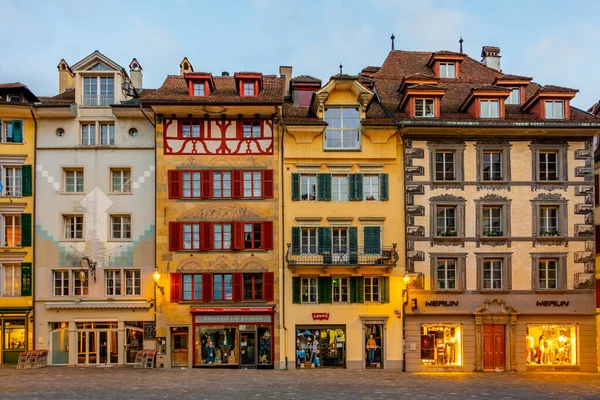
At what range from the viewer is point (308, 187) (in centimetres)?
3512

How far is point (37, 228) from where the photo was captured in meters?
34.9

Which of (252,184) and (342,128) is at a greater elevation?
(342,128)

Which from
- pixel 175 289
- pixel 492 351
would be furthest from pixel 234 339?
pixel 492 351

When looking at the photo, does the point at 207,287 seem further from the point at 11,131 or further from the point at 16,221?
the point at 11,131

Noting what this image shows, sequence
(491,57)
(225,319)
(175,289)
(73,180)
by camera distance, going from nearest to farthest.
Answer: (225,319), (175,289), (73,180), (491,57)

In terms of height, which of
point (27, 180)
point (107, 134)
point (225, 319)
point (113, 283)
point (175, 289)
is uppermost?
point (107, 134)

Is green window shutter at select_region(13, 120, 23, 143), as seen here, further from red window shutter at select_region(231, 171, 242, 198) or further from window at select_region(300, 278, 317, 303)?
window at select_region(300, 278, 317, 303)

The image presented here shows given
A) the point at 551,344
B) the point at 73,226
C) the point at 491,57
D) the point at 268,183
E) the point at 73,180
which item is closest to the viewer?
the point at 551,344

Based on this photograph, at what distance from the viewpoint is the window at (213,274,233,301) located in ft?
114

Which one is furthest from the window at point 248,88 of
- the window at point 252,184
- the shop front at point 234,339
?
the shop front at point 234,339

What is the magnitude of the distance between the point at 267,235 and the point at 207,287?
14.0ft

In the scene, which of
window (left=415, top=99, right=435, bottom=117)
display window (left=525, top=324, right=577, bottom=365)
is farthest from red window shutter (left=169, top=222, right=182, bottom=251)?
display window (left=525, top=324, right=577, bottom=365)

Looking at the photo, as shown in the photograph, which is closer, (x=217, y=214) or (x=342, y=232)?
(x=217, y=214)

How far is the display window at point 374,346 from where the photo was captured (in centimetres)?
3438
